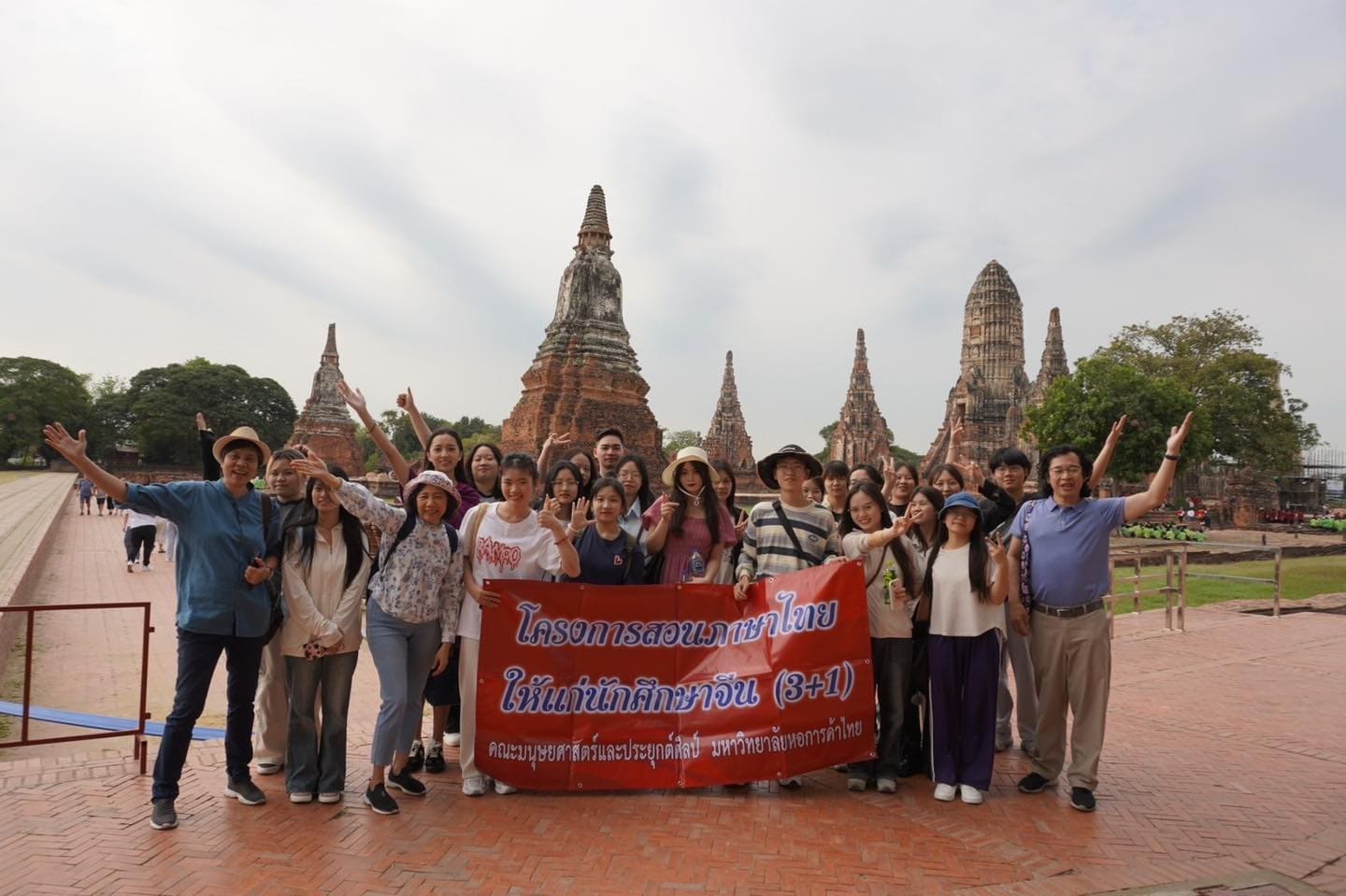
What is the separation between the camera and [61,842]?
13.3 feet

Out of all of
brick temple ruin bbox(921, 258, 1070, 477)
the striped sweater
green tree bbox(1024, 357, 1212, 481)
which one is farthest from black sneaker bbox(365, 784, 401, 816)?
brick temple ruin bbox(921, 258, 1070, 477)

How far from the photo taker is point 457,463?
5.83 meters

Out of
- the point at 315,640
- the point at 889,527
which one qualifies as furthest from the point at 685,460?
the point at 315,640

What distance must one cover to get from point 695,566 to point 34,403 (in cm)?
7665

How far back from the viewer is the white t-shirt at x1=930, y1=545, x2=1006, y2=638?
16.1ft

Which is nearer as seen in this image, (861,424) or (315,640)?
(315,640)

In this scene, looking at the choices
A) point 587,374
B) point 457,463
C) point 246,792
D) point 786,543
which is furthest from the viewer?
point 587,374

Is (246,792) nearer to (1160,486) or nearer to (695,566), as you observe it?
(695,566)

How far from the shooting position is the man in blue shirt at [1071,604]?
4.86 m

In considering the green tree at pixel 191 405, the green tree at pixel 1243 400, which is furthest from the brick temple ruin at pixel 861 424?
the green tree at pixel 191 405

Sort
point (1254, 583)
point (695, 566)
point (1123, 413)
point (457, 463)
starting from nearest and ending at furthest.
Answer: point (695, 566)
point (457, 463)
point (1254, 583)
point (1123, 413)

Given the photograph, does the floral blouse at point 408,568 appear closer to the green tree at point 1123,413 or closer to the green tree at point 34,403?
the green tree at point 1123,413

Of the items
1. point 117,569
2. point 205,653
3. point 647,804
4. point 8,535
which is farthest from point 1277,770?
point 8,535

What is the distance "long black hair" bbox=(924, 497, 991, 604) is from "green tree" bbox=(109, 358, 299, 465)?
219 feet
